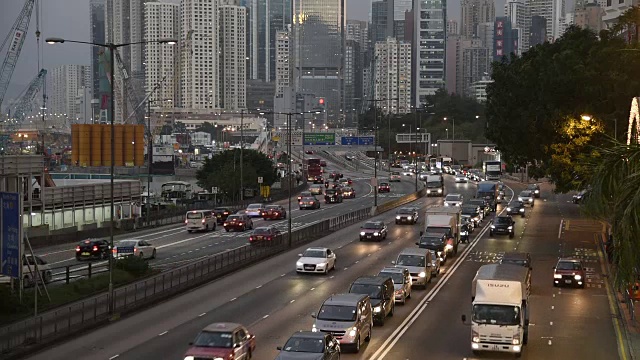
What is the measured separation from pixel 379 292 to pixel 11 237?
39.8ft

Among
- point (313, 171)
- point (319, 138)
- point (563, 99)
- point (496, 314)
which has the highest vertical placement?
point (563, 99)

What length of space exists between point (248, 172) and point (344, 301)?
3081 inches

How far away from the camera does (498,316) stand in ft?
87.0

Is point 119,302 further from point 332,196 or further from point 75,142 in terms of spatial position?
point 332,196

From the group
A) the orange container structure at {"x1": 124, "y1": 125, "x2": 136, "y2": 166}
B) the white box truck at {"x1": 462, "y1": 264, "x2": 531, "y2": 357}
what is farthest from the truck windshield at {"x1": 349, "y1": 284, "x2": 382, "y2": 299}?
the orange container structure at {"x1": 124, "y1": 125, "x2": 136, "y2": 166}

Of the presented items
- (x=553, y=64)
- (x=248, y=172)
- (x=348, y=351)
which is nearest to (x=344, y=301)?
(x=348, y=351)

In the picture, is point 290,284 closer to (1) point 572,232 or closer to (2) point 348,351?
(2) point 348,351

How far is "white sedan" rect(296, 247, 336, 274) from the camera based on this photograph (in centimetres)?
4442

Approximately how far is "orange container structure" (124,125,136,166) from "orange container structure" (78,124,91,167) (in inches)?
203

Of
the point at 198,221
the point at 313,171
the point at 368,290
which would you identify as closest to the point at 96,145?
the point at 198,221

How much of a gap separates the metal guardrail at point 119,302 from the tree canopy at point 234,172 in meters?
48.2

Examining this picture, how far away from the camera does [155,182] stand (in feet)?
558

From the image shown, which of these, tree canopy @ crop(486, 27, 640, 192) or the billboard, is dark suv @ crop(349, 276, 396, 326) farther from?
the billboard

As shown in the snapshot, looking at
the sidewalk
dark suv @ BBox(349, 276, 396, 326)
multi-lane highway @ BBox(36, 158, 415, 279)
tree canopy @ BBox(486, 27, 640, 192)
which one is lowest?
multi-lane highway @ BBox(36, 158, 415, 279)
